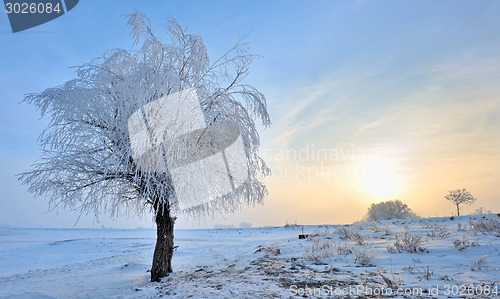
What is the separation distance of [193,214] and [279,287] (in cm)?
334

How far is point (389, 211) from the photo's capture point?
35.3 m

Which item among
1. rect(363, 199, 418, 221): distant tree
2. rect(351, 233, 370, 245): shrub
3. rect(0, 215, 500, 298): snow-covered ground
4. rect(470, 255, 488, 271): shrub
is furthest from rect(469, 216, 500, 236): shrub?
rect(363, 199, 418, 221): distant tree

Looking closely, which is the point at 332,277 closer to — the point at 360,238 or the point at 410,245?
the point at 410,245

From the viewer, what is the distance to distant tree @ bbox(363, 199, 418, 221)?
3478cm

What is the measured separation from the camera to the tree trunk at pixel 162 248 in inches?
323

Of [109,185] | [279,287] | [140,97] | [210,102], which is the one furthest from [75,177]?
[279,287]

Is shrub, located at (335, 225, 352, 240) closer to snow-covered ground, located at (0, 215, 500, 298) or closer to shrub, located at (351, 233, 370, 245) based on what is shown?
shrub, located at (351, 233, 370, 245)

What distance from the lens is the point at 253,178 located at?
803cm

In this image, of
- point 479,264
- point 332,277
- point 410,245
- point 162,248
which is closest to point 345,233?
point 410,245

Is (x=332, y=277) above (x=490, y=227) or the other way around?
the other way around

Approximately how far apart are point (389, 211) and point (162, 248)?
34.2 m

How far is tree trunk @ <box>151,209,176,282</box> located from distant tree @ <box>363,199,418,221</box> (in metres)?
32.3

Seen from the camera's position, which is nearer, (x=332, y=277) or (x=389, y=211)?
(x=332, y=277)

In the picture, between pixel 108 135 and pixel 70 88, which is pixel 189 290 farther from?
pixel 70 88
